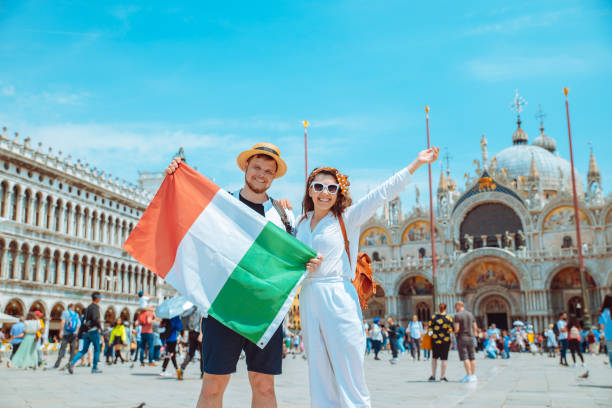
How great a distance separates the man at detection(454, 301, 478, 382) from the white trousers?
715cm

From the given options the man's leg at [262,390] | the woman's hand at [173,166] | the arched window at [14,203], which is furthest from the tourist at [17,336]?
the arched window at [14,203]

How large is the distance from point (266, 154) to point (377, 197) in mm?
907

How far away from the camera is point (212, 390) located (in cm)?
361

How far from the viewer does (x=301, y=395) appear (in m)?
7.54

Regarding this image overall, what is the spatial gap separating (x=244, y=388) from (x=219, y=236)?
4968 millimetres

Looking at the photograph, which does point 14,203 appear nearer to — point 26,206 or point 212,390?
point 26,206

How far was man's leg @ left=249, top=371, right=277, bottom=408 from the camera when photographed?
3.70m

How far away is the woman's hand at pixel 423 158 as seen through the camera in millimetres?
3943

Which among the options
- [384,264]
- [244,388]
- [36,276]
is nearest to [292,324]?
[384,264]

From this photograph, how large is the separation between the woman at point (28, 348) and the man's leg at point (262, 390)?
438 inches

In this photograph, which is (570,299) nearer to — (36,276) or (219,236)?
(36,276)

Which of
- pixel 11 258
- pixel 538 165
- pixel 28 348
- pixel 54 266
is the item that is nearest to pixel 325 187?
pixel 28 348

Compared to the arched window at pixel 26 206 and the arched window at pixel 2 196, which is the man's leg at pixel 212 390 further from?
the arched window at pixel 26 206

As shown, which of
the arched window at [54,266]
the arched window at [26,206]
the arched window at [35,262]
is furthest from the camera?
the arched window at [54,266]
